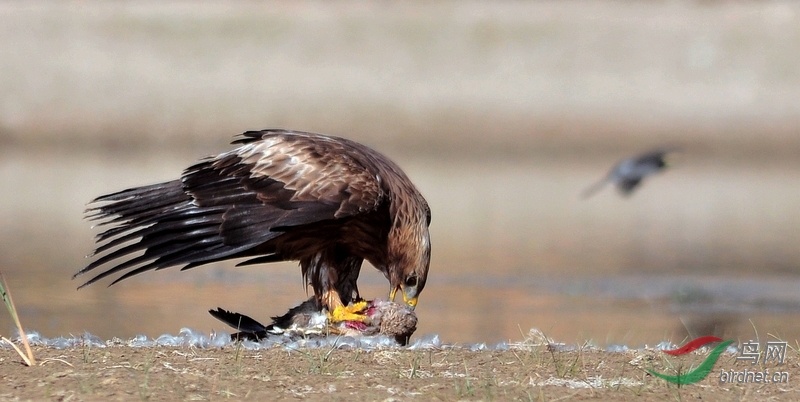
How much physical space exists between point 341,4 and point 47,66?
947 cm

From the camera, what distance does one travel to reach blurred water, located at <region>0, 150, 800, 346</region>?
10062 millimetres

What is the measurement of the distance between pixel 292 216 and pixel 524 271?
6926 mm

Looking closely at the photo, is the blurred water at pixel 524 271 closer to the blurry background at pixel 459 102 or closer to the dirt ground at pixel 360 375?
the blurry background at pixel 459 102

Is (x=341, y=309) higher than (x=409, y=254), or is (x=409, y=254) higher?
(x=409, y=254)

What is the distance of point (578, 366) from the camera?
6.04 metres

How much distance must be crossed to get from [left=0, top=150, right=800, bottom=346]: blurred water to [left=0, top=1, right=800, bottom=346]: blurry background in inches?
6.3

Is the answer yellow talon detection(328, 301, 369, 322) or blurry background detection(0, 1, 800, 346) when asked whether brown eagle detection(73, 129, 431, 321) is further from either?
blurry background detection(0, 1, 800, 346)

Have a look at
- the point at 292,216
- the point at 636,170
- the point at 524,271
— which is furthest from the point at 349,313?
the point at 636,170

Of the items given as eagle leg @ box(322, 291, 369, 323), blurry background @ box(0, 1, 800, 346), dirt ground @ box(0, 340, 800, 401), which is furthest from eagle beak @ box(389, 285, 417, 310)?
blurry background @ box(0, 1, 800, 346)

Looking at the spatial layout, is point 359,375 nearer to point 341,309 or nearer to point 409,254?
point 341,309

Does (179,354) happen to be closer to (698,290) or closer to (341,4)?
(698,290)

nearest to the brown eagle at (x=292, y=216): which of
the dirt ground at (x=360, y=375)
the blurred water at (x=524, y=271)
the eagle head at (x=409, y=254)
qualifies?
the eagle head at (x=409, y=254)

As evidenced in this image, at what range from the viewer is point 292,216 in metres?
7.09

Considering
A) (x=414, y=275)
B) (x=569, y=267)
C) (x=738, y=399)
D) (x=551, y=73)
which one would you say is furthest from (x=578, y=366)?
(x=551, y=73)
